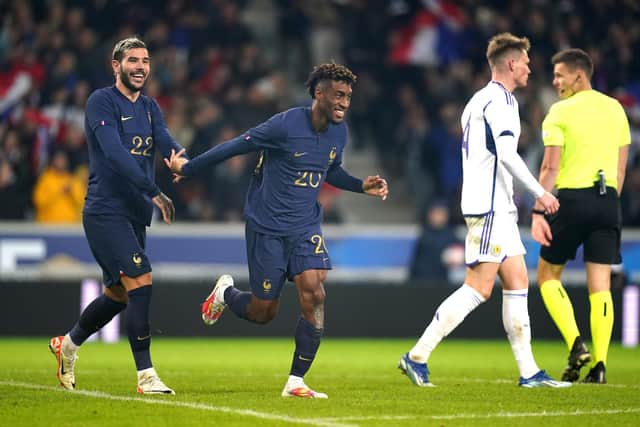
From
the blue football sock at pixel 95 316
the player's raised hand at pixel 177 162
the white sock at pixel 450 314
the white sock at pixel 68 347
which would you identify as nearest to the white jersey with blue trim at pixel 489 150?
the white sock at pixel 450 314

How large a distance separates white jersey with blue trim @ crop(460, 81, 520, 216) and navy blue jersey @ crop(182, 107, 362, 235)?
38.3 inches

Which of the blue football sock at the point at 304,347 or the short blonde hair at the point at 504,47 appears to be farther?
the short blonde hair at the point at 504,47

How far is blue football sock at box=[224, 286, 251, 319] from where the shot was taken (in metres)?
8.88

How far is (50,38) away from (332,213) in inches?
188

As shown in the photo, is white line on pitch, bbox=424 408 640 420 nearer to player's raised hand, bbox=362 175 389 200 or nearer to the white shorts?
the white shorts

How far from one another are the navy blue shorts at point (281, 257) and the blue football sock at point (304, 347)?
1.15ft

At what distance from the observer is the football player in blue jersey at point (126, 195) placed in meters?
8.48

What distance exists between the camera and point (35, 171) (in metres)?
16.6

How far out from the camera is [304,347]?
27.4ft

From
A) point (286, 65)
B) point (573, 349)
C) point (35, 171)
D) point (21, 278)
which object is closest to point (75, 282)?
point (21, 278)

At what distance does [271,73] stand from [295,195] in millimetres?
10833

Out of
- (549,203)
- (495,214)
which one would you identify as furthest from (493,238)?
(549,203)

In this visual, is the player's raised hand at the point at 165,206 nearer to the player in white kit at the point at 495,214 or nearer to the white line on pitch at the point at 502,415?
the player in white kit at the point at 495,214

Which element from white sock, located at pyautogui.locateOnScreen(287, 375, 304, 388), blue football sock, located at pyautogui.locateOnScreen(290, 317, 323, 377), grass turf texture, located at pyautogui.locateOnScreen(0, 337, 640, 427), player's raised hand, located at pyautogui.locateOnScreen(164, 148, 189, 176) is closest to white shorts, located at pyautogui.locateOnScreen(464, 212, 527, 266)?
grass turf texture, located at pyautogui.locateOnScreen(0, 337, 640, 427)
